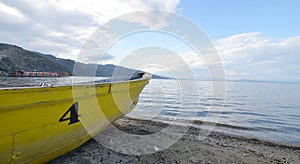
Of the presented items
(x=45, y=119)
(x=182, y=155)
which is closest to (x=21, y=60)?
(x=45, y=119)

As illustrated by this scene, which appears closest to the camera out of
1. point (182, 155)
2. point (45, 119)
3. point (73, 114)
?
point (45, 119)

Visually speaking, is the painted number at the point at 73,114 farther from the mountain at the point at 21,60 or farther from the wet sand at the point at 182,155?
the mountain at the point at 21,60

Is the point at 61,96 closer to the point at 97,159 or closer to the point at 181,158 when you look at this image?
the point at 97,159

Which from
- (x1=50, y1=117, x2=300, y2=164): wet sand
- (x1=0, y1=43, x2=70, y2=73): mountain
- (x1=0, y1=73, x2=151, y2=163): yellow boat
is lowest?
(x1=50, y1=117, x2=300, y2=164): wet sand

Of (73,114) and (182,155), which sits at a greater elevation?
(73,114)

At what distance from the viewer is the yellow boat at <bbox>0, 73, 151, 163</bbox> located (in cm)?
257

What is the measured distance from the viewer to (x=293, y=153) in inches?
248

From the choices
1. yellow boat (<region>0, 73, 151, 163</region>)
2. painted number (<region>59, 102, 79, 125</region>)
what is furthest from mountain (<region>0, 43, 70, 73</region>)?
painted number (<region>59, 102, 79, 125</region>)

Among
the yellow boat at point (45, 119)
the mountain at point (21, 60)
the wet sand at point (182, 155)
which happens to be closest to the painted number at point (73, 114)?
the yellow boat at point (45, 119)

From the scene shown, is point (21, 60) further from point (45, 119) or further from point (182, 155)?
point (182, 155)

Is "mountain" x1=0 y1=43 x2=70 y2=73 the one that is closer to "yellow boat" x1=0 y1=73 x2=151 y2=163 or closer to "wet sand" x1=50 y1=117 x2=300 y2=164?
"wet sand" x1=50 y1=117 x2=300 y2=164

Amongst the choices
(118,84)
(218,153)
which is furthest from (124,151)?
(218,153)

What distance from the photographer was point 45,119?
3.07 meters

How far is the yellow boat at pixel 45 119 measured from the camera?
8.43ft
